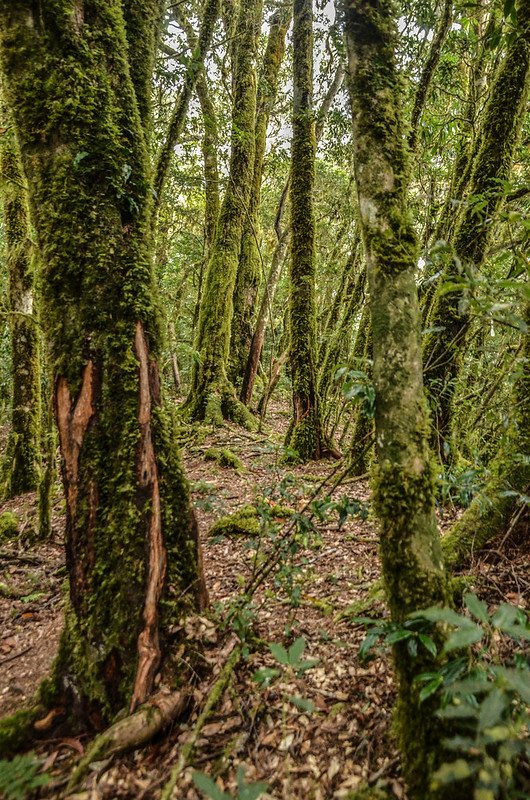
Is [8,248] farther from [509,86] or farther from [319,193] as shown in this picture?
[319,193]

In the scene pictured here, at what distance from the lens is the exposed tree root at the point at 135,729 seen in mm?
2199

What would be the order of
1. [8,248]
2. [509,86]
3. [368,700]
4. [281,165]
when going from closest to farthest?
1. [368,700]
2. [509,86]
3. [8,248]
4. [281,165]

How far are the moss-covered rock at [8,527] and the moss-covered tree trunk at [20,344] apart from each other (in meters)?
1.69

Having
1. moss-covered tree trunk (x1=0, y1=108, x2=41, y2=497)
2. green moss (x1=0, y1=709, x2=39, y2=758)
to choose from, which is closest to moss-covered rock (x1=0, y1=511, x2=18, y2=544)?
moss-covered tree trunk (x1=0, y1=108, x2=41, y2=497)

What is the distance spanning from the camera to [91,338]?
8.88 feet

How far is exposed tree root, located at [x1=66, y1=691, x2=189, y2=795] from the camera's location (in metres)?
2.20

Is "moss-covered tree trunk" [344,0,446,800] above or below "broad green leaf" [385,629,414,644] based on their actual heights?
above

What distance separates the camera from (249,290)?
1212 centimetres

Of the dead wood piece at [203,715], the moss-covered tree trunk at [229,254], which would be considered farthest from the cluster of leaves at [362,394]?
the moss-covered tree trunk at [229,254]

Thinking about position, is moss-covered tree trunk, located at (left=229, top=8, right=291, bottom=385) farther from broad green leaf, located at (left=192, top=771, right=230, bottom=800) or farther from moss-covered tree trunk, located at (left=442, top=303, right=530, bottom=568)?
broad green leaf, located at (left=192, top=771, right=230, bottom=800)

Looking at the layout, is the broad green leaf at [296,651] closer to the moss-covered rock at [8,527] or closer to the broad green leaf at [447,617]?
the broad green leaf at [447,617]

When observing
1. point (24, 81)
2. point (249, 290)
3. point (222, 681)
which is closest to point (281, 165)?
point (249, 290)

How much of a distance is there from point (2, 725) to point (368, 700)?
81.0 inches

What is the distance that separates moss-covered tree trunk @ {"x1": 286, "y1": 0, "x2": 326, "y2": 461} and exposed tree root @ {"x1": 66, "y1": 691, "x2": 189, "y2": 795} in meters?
5.33
